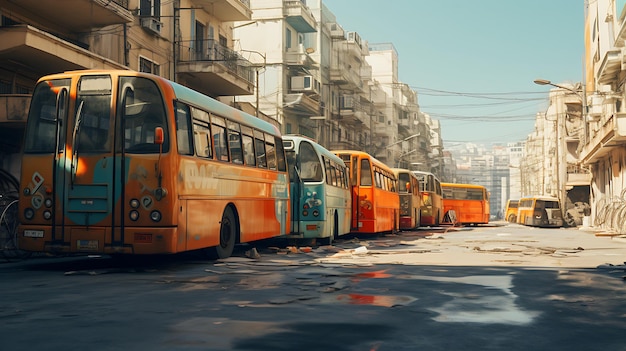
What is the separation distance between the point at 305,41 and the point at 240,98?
36.5 ft

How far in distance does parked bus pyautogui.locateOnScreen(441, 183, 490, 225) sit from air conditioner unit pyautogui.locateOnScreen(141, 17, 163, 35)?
1197 inches

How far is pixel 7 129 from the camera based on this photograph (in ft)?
70.0

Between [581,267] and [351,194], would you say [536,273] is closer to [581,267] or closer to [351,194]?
[581,267]

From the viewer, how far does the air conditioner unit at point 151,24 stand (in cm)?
2716

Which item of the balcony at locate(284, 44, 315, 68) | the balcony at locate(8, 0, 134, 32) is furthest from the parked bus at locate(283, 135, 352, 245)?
the balcony at locate(284, 44, 315, 68)

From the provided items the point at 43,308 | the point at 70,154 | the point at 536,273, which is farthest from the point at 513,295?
the point at 70,154

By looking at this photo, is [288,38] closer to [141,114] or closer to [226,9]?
[226,9]

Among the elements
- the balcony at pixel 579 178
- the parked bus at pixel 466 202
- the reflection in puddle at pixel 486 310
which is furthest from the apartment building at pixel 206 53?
the balcony at pixel 579 178

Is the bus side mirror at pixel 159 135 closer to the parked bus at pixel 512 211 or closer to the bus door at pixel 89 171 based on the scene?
the bus door at pixel 89 171

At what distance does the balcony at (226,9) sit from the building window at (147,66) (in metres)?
4.43

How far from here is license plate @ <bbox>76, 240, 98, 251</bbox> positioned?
11.2m

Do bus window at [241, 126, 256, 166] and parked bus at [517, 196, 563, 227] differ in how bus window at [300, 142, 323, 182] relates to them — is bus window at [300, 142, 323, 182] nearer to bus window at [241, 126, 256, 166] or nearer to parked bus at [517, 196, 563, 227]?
bus window at [241, 126, 256, 166]

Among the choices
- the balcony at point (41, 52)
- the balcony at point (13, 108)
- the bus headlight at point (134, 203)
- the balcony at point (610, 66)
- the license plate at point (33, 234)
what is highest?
the balcony at point (610, 66)

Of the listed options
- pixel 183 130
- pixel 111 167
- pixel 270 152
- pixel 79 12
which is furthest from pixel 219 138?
pixel 79 12
